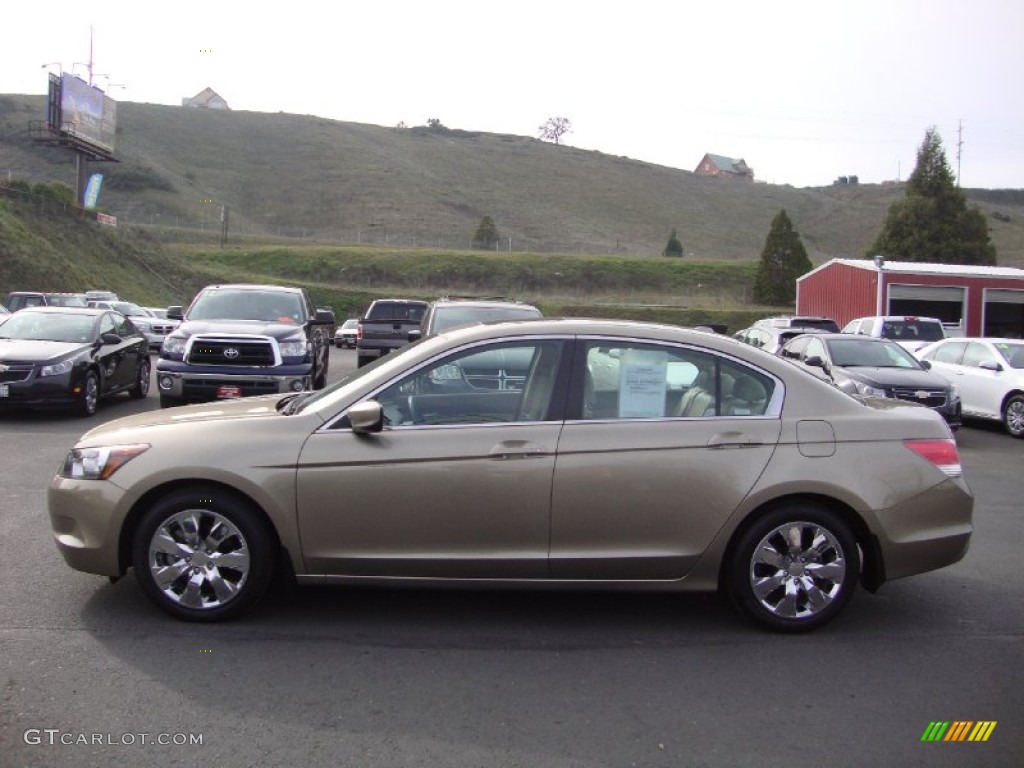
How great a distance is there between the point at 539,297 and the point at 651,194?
176 ft

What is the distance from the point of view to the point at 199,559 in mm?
4949

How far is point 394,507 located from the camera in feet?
16.0

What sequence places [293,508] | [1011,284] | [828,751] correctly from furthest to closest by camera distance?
[1011,284], [293,508], [828,751]

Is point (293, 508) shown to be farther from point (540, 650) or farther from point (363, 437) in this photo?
point (540, 650)

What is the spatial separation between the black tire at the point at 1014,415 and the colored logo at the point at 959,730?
11462mm

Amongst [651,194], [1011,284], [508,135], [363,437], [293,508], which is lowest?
[293,508]

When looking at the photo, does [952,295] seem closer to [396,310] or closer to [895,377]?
[396,310]

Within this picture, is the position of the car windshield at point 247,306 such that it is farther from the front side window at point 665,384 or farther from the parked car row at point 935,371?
the front side window at point 665,384

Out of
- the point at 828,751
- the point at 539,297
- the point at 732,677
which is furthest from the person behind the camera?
the point at 539,297

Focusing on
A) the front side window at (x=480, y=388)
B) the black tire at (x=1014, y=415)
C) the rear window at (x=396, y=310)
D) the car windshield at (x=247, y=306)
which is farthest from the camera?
the rear window at (x=396, y=310)

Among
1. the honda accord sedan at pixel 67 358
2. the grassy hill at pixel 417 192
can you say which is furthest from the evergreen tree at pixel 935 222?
the honda accord sedan at pixel 67 358

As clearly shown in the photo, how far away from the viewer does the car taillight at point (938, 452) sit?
5.20m

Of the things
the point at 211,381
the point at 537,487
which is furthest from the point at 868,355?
the point at 537,487

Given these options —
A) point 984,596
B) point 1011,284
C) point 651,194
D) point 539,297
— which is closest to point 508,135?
point 651,194
